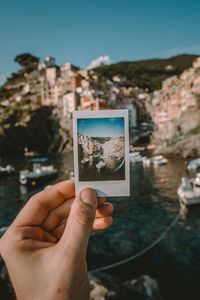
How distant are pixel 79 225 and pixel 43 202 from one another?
361 mm

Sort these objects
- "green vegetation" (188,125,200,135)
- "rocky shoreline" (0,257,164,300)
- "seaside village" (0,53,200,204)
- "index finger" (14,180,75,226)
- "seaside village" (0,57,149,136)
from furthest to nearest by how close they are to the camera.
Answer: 1. "seaside village" (0,57,149,136)
2. "green vegetation" (188,125,200,135)
3. "seaside village" (0,53,200,204)
4. "rocky shoreline" (0,257,164,300)
5. "index finger" (14,180,75,226)

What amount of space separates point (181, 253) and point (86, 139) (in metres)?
11.0

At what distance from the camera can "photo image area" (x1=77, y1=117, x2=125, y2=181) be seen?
5.01 ft

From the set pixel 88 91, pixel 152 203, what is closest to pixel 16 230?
pixel 152 203

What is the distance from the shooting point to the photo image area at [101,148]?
1528 millimetres

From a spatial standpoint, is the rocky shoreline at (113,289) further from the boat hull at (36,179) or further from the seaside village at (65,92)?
the seaside village at (65,92)

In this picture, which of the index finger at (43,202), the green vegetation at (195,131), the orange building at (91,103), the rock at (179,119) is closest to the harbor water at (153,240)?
the index finger at (43,202)

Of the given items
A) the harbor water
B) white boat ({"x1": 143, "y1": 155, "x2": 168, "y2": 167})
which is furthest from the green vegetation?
the harbor water

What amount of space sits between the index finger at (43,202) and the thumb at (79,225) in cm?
22

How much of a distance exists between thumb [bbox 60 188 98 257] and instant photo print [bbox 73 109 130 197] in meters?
0.09

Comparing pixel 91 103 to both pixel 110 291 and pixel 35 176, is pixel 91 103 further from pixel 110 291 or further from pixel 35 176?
pixel 110 291

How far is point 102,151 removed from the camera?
60.7 inches

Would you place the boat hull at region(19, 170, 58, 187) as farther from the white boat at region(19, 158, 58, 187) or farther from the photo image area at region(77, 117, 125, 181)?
the photo image area at region(77, 117, 125, 181)

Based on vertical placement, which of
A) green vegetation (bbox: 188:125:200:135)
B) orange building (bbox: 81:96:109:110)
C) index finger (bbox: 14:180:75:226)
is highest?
orange building (bbox: 81:96:109:110)
